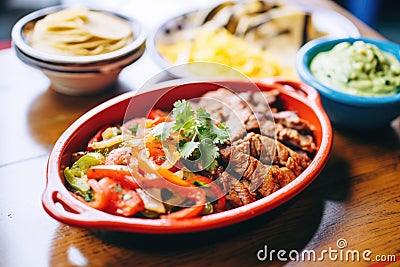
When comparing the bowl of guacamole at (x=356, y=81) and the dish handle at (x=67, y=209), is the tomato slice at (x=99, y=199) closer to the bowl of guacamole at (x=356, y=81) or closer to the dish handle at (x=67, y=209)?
the dish handle at (x=67, y=209)

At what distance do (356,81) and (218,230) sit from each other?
79 centimetres

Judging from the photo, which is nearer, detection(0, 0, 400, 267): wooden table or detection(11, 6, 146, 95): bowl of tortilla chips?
detection(0, 0, 400, 267): wooden table

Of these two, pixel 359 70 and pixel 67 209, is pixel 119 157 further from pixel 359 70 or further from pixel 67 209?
pixel 359 70

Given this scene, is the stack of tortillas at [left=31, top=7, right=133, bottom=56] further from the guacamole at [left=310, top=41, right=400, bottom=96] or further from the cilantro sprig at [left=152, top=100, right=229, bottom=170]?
the guacamole at [left=310, top=41, right=400, bottom=96]

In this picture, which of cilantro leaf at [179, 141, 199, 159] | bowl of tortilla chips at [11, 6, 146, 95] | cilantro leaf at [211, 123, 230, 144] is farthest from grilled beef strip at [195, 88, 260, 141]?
bowl of tortilla chips at [11, 6, 146, 95]

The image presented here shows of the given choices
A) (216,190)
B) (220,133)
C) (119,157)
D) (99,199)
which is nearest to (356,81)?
(220,133)

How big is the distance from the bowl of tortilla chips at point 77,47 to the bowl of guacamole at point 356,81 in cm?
65

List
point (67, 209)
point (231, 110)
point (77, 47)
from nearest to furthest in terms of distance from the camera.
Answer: point (67, 209) → point (231, 110) → point (77, 47)

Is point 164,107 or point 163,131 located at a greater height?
point 163,131

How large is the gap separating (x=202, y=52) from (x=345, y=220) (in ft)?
3.27

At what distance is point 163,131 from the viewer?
125 cm

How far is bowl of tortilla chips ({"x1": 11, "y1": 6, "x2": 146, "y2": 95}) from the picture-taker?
5.38 feet

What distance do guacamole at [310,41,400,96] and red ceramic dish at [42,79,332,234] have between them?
125 millimetres

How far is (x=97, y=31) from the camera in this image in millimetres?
1796
